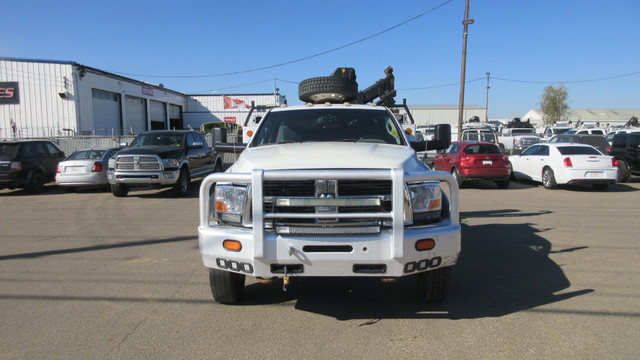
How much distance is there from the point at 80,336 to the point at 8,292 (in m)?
1.77

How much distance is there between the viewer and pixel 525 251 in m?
6.25

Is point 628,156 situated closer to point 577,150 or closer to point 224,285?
point 577,150

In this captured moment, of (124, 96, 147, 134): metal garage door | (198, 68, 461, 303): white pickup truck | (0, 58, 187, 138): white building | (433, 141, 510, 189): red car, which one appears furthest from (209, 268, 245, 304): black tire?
(124, 96, 147, 134): metal garage door

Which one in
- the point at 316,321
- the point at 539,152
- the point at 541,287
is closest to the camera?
the point at 316,321

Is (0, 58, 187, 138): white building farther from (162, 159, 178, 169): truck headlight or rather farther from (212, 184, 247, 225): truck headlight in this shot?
(212, 184, 247, 225): truck headlight

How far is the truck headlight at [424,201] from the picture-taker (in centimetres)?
361

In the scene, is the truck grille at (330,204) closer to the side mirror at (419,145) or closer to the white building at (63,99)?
the side mirror at (419,145)

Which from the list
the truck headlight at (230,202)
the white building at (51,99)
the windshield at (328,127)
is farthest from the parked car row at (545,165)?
the white building at (51,99)

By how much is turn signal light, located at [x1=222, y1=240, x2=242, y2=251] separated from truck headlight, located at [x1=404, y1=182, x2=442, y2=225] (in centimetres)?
141

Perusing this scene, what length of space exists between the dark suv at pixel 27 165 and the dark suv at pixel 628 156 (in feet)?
64.5

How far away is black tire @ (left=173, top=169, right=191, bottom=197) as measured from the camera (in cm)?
1259

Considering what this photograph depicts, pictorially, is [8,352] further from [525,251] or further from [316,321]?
[525,251]

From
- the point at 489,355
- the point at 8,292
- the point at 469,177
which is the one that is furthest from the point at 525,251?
the point at 469,177

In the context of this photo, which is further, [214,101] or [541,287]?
[214,101]
